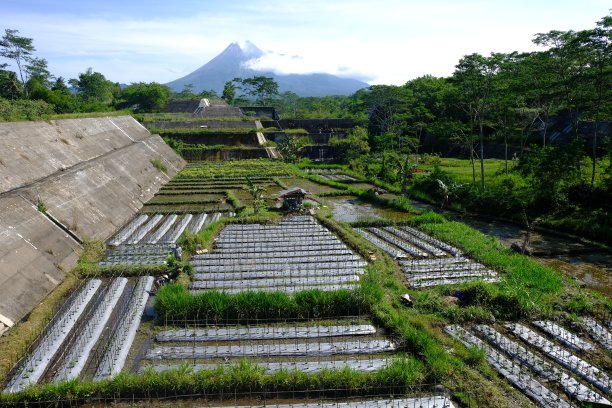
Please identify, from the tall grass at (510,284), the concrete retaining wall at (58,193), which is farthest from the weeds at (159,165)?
the tall grass at (510,284)

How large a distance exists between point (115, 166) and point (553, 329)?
61.6 ft

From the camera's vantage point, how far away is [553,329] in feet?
26.4

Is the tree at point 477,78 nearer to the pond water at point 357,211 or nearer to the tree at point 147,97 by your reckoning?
the pond water at point 357,211

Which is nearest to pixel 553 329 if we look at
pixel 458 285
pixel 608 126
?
pixel 458 285

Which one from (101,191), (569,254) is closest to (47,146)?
(101,191)

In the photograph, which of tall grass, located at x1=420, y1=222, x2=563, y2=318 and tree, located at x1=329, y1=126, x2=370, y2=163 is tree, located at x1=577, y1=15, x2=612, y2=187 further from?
tree, located at x1=329, y1=126, x2=370, y2=163

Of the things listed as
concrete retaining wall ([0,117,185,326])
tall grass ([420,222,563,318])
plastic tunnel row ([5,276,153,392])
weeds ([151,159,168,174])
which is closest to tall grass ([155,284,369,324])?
plastic tunnel row ([5,276,153,392])

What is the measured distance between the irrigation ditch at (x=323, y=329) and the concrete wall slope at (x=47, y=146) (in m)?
5.01

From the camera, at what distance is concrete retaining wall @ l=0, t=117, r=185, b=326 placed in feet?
31.8

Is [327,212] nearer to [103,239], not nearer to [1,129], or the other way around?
[103,239]

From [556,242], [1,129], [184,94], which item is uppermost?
[184,94]

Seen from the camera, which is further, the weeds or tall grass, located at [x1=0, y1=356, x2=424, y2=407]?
the weeds

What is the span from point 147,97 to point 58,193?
36294mm

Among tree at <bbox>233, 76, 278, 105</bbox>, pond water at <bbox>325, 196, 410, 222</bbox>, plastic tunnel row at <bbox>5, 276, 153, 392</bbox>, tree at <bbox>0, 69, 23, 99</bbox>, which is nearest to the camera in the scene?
plastic tunnel row at <bbox>5, 276, 153, 392</bbox>
